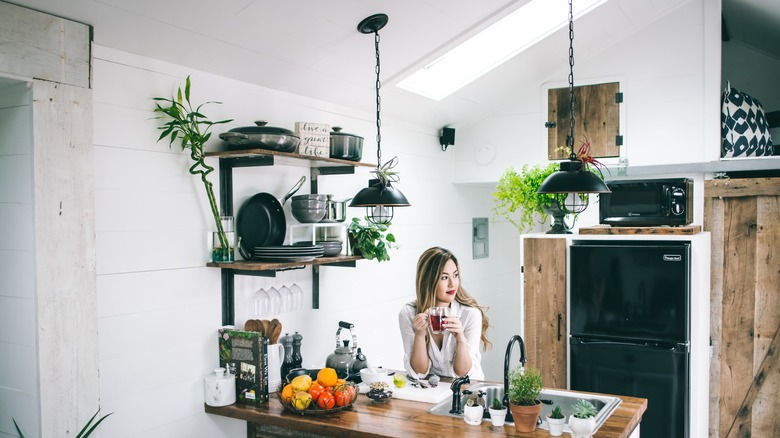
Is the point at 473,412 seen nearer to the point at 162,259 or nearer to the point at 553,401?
the point at 553,401

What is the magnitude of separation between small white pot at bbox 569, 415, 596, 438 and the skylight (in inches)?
98.2

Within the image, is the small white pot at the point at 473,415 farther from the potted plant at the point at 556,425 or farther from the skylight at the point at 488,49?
the skylight at the point at 488,49

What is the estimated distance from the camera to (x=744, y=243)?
13.6ft

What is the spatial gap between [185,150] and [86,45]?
2.07 feet

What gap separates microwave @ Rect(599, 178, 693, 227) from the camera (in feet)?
12.1

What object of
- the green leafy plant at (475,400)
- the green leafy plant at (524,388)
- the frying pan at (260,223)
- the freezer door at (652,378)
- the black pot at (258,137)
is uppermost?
the black pot at (258,137)

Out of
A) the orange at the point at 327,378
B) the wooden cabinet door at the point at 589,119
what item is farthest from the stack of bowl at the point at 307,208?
the wooden cabinet door at the point at 589,119

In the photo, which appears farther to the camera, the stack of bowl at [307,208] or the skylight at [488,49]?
the skylight at [488,49]

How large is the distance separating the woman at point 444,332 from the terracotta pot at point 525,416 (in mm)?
755

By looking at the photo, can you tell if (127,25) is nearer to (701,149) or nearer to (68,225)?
(68,225)

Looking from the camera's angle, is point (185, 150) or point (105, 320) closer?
point (105, 320)

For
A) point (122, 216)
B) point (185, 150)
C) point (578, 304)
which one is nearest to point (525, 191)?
point (578, 304)

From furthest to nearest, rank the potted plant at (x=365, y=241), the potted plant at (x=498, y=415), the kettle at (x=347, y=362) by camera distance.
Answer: the potted plant at (x=365, y=241)
the kettle at (x=347, y=362)
the potted plant at (x=498, y=415)

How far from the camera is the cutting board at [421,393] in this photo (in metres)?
2.91
